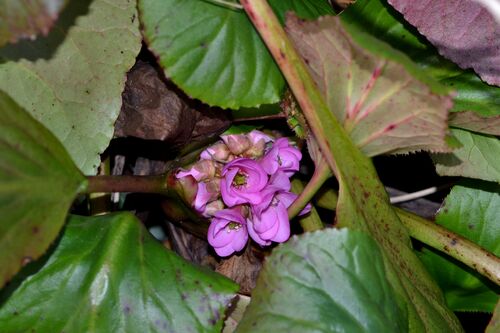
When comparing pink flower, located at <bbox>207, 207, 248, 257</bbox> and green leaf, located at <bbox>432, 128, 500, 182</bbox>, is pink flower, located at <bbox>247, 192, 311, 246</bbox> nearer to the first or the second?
pink flower, located at <bbox>207, 207, 248, 257</bbox>

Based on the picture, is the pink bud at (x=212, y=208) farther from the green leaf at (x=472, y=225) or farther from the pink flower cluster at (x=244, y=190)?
the green leaf at (x=472, y=225)

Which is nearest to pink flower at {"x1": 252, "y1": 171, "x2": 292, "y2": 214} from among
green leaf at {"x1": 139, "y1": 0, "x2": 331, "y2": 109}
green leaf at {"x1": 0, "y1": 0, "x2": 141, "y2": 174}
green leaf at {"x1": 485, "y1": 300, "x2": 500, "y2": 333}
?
green leaf at {"x1": 139, "y1": 0, "x2": 331, "y2": 109}

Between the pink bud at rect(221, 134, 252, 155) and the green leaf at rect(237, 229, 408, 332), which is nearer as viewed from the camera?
the green leaf at rect(237, 229, 408, 332)

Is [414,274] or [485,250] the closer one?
[414,274]

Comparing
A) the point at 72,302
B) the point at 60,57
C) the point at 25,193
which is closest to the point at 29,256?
the point at 25,193

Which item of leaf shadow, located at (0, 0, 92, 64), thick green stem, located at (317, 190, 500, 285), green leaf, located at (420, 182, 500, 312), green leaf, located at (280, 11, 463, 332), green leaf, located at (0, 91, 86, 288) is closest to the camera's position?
green leaf, located at (0, 91, 86, 288)

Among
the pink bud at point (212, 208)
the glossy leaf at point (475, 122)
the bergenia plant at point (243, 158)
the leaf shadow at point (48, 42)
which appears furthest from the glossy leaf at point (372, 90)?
the leaf shadow at point (48, 42)

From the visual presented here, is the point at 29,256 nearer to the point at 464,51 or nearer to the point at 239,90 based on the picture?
the point at 239,90

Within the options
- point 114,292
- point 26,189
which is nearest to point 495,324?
point 114,292
